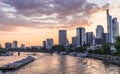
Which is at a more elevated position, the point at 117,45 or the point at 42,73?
the point at 117,45

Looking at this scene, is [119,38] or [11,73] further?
[119,38]

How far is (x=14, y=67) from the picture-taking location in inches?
3342

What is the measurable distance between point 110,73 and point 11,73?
23.4 metres

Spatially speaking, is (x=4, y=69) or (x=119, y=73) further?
(x=4, y=69)

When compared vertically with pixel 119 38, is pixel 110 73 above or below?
below

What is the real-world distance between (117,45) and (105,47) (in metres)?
62.6

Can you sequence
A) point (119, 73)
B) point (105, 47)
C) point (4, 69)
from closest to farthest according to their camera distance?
point (119, 73)
point (4, 69)
point (105, 47)

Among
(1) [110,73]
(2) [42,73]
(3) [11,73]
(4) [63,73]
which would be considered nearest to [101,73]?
(1) [110,73]

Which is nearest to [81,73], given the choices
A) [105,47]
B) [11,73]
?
[11,73]

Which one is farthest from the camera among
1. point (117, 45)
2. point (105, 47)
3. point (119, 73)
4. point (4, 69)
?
point (105, 47)

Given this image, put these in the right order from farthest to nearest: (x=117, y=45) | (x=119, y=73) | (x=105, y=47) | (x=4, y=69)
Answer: (x=105, y=47)
(x=117, y=45)
(x=4, y=69)
(x=119, y=73)

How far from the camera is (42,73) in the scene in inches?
2803

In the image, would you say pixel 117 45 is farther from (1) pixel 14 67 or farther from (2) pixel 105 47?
(2) pixel 105 47

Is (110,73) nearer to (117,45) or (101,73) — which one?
(101,73)
